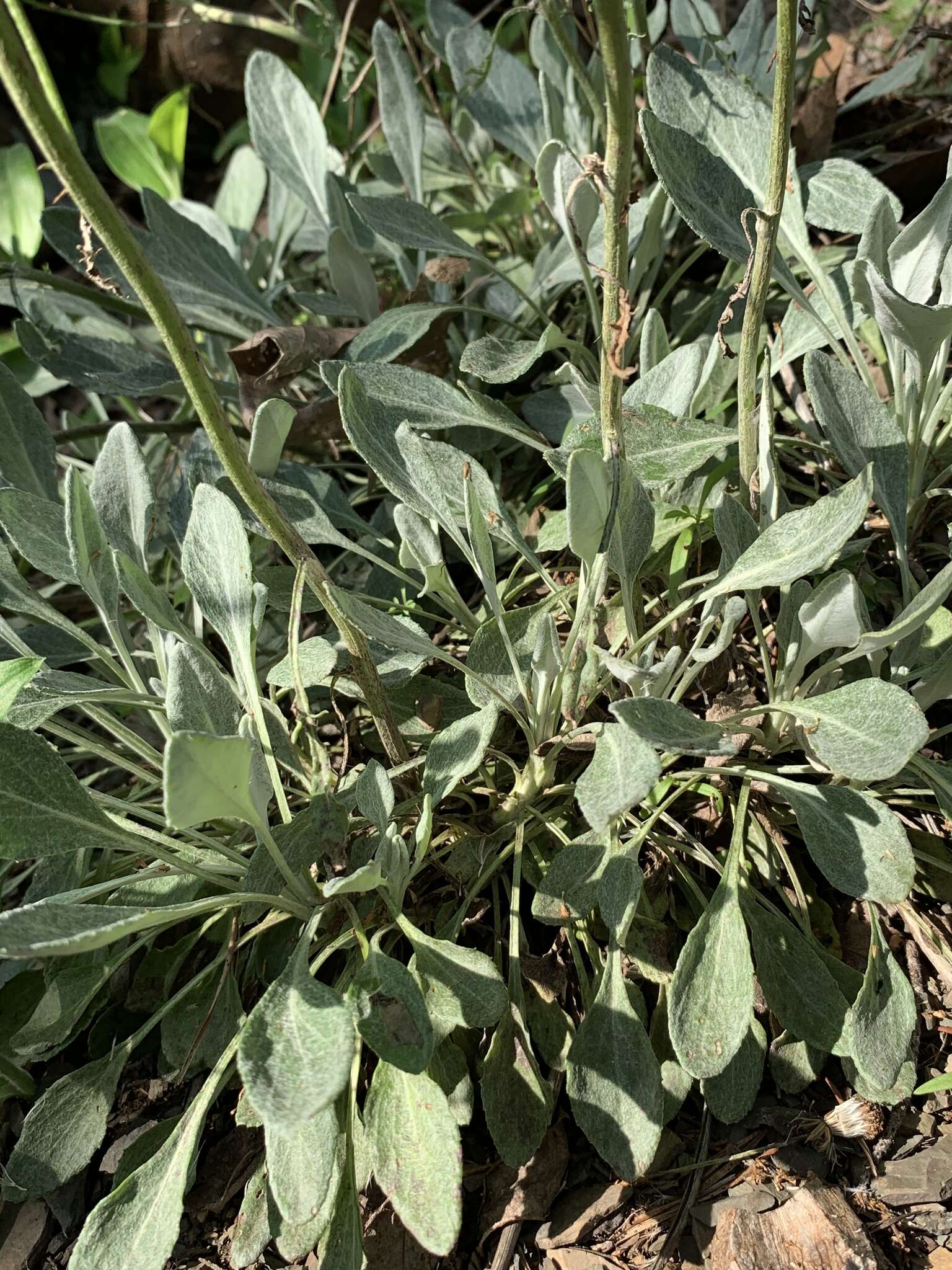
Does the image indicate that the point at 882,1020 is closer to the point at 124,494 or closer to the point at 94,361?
the point at 124,494

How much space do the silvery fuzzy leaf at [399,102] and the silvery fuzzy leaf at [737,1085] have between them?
47.4 inches

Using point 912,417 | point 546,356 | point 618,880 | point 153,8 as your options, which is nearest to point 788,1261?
point 618,880

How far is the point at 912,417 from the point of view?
3.77 feet

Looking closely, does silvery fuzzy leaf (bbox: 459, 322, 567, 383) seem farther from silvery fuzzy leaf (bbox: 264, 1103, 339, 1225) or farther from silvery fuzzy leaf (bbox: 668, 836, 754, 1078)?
silvery fuzzy leaf (bbox: 264, 1103, 339, 1225)

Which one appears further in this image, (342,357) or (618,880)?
(342,357)

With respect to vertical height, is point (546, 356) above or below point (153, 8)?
below

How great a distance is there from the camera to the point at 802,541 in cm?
89

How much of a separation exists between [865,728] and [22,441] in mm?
1031

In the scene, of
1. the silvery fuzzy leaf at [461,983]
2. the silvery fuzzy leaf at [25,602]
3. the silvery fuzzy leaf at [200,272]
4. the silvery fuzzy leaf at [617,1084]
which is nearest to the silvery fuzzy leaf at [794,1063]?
the silvery fuzzy leaf at [617,1084]

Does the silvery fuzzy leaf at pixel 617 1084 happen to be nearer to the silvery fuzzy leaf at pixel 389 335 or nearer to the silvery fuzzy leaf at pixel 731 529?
the silvery fuzzy leaf at pixel 731 529

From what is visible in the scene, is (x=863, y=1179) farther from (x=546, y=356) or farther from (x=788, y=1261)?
(x=546, y=356)

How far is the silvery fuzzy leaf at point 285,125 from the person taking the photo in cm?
158

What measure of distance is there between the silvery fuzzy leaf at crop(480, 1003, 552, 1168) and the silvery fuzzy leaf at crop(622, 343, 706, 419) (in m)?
0.61

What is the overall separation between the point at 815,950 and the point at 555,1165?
1.07 ft
